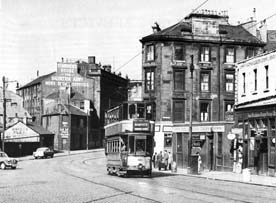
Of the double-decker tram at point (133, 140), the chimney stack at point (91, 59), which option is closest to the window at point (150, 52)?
the double-decker tram at point (133, 140)

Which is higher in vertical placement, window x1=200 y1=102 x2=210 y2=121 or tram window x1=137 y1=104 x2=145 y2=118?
window x1=200 y1=102 x2=210 y2=121

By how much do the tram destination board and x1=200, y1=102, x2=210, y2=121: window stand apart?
2733 centimetres

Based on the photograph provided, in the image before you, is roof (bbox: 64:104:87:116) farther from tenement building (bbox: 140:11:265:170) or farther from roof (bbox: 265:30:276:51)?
roof (bbox: 265:30:276:51)

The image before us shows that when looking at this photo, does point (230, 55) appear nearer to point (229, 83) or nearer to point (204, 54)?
point (204, 54)

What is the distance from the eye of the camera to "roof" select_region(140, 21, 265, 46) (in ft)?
198

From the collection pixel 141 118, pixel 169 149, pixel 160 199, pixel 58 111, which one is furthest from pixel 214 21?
pixel 160 199

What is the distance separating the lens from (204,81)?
60.8 m

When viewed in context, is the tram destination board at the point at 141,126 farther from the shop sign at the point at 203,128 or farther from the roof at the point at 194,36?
the roof at the point at 194,36

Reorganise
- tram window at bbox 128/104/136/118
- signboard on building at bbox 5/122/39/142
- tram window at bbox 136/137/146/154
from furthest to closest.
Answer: signboard on building at bbox 5/122/39/142 < tram window at bbox 128/104/136/118 < tram window at bbox 136/137/146/154

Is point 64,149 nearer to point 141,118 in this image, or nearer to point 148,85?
point 148,85

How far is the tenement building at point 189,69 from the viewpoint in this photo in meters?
58.6

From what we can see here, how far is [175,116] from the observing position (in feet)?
192

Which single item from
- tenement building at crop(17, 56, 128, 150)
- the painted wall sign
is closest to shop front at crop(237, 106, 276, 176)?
the painted wall sign

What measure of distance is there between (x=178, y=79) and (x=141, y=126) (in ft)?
88.9
